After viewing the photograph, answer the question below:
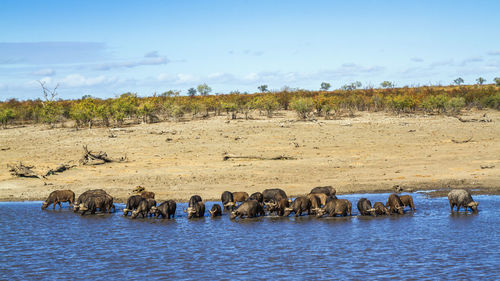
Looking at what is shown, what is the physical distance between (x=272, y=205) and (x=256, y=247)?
17.0ft

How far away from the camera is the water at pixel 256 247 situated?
13.8m

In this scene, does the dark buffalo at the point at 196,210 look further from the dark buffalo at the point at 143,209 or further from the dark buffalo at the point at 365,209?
the dark buffalo at the point at 365,209

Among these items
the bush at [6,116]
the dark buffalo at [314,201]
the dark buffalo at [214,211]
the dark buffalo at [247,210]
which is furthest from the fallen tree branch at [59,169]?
the bush at [6,116]

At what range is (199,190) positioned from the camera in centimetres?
2683

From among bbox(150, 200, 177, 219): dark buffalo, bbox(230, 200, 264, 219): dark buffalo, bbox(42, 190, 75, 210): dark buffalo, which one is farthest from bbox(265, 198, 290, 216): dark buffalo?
bbox(42, 190, 75, 210): dark buffalo

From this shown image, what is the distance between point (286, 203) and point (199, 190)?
666 centimetres

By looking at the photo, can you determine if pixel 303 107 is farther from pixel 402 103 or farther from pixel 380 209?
pixel 380 209

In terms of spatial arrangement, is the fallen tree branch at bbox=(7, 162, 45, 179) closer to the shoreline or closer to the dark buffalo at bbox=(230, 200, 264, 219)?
the shoreline

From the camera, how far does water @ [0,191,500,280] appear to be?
13.8m

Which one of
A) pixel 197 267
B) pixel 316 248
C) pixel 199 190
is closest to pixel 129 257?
pixel 197 267

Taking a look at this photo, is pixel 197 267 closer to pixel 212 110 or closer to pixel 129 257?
pixel 129 257

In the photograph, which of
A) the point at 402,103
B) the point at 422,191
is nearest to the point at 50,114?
the point at 402,103

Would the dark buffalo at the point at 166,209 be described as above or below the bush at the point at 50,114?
below

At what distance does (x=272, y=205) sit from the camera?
21.4 m
